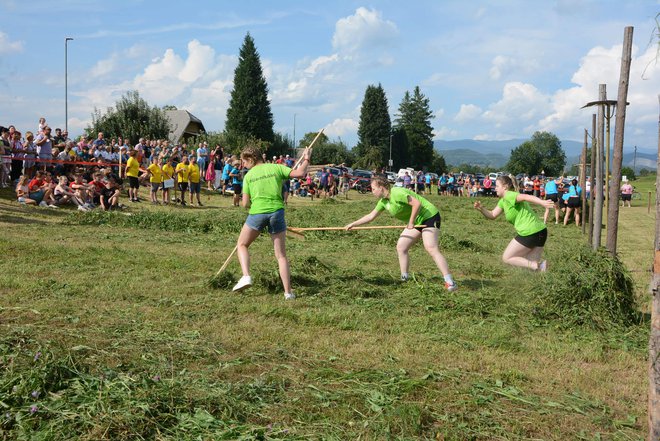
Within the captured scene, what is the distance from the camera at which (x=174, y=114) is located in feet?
241

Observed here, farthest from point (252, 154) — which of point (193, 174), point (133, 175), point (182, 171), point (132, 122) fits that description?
point (132, 122)

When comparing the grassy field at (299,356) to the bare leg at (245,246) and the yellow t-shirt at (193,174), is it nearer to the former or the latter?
the bare leg at (245,246)

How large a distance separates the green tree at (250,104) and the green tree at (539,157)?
73.2m

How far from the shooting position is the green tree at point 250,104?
7675 centimetres

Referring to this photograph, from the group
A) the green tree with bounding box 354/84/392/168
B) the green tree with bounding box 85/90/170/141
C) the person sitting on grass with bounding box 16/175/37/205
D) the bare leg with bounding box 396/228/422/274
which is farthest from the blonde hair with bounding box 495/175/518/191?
the green tree with bounding box 354/84/392/168

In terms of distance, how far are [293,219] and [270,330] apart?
11.6m

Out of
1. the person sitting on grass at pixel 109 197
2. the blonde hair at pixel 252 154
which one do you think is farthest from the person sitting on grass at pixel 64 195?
the blonde hair at pixel 252 154

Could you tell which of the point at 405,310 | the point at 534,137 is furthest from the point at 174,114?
the point at 534,137

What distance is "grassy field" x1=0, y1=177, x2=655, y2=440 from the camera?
4.12 meters

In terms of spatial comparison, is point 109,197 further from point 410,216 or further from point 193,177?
point 410,216

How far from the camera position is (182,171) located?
22531 mm

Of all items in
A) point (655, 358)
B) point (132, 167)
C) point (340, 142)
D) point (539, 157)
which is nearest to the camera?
point (655, 358)

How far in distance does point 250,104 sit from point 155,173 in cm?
5603

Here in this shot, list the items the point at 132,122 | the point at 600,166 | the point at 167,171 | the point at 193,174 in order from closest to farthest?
the point at 600,166 → the point at 167,171 → the point at 193,174 → the point at 132,122
